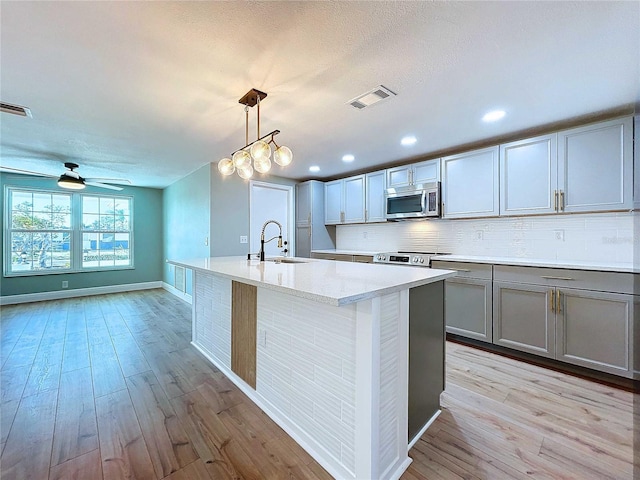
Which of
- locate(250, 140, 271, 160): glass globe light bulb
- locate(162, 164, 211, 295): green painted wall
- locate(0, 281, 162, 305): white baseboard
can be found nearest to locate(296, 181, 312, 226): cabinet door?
locate(162, 164, 211, 295): green painted wall

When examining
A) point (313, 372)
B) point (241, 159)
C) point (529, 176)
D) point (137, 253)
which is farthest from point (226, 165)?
point (137, 253)

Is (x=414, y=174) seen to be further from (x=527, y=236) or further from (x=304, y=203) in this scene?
(x=304, y=203)

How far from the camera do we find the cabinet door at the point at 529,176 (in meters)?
2.74

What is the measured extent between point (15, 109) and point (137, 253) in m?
4.31

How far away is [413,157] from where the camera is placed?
3.97 m

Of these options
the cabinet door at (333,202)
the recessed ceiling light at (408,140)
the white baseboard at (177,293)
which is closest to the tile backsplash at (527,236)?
the cabinet door at (333,202)

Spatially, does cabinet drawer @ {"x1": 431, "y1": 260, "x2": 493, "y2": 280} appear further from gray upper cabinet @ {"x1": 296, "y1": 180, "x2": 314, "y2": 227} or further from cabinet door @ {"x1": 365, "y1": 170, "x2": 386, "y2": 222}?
gray upper cabinet @ {"x1": 296, "y1": 180, "x2": 314, "y2": 227}

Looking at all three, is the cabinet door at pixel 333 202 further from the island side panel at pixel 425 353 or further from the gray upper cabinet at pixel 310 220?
the island side panel at pixel 425 353

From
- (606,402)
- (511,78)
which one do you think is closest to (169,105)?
(511,78)

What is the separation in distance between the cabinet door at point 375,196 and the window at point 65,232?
5160 mm

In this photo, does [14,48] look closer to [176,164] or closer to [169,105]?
[169,105]

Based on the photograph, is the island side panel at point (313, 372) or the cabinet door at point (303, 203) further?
the cabinet door at point (303, 203)

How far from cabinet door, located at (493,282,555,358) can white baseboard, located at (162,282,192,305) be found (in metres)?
4.48

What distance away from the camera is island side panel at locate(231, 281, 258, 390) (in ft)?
6.85
